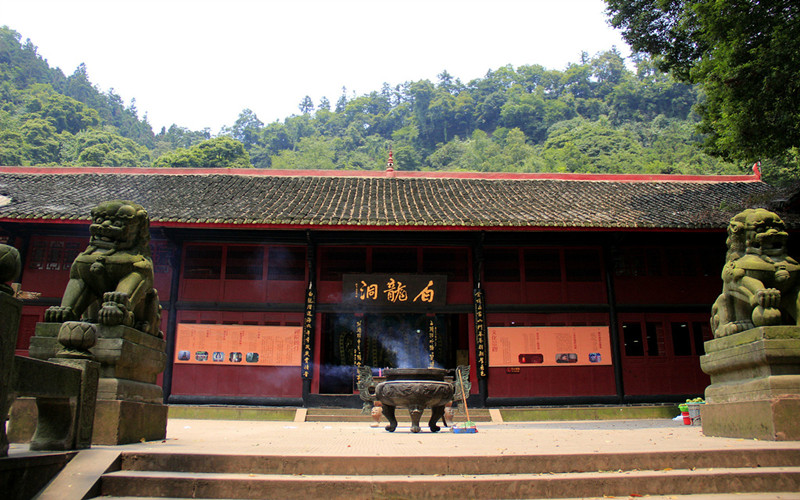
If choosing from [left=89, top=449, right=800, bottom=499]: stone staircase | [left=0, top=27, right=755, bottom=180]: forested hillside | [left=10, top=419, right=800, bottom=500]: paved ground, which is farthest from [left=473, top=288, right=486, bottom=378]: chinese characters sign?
[left=0, top=27, right=755, bottom=180]: forested hillside

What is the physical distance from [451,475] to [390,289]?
26.0 feet

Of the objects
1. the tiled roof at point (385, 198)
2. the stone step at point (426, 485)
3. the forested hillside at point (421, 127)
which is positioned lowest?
the stone step at point (426, 485)

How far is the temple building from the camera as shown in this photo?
35.5 ft

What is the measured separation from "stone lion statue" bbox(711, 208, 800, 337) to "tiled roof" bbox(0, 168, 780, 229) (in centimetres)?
451

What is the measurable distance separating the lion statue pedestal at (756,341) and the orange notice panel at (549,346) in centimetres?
523

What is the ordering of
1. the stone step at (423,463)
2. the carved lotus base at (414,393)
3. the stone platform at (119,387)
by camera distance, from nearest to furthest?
the stone step at (423,463) < the stone platform at (119,387) < the carved lotus base at (414,393)

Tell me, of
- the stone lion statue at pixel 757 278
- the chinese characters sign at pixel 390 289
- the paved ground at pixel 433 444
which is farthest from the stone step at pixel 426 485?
the chinese characters sign at pixel 390 289

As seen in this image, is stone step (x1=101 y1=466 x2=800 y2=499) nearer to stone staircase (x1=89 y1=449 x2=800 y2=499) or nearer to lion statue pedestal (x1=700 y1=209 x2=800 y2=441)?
stone staircase (x1=89 y1=449 x2=800 y2=499)

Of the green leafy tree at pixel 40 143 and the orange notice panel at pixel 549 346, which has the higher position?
the green leafy tree at pixel 40 143

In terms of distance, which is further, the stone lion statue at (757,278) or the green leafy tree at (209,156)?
the green leafy tree at (209,156)

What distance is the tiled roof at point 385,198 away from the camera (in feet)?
33.4

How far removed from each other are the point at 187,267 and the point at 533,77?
70.7 m

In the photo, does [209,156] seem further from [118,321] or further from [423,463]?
[423,463]

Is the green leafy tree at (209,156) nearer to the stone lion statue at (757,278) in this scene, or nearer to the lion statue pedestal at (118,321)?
the lion statue pedestal at (118,321)
